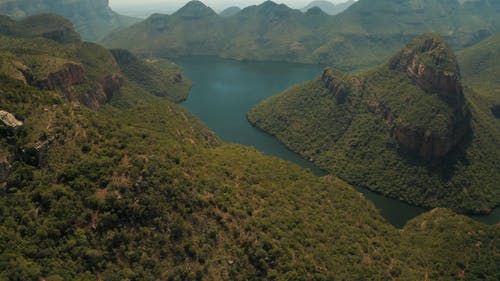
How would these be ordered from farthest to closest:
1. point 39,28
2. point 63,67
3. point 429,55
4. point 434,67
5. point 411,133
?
point 39,28 → point 429,55 → point 434,67 → point 411,133 → point 63,67

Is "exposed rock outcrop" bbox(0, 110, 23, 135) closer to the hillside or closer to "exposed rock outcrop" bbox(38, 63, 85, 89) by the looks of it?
Result: the hillside

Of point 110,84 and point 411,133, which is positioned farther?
point 110,84

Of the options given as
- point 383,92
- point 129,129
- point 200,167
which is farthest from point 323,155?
point 129,129

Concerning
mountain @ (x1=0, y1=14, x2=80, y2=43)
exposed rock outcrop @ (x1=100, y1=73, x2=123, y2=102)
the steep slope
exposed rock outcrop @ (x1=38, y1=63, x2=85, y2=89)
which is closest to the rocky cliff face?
the steep slope

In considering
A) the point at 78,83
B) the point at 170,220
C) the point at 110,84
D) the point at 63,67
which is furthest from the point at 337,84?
the point at 170,220

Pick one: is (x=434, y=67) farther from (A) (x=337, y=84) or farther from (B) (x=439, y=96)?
Answer: (A) (x=337, y=84)

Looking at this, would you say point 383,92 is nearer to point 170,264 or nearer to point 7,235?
point 170,264
